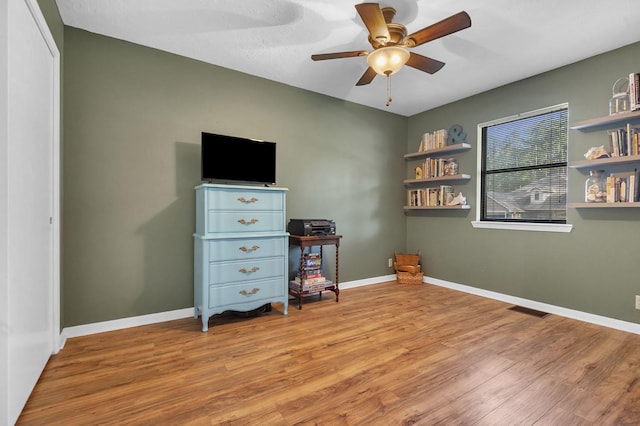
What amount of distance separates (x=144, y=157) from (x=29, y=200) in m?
1.19

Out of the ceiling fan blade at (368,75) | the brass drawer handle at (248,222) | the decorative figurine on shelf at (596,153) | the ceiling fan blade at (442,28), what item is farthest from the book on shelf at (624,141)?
the brass drawer handle at (248,222)

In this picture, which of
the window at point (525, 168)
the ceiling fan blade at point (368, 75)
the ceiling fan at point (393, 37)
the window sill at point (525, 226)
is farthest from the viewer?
the window at point (525, 168)

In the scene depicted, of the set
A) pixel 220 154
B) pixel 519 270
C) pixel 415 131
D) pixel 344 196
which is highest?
pixel 415 131

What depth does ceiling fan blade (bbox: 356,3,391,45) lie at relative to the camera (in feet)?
5.84

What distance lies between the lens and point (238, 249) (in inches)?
108

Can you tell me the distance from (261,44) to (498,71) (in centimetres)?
249

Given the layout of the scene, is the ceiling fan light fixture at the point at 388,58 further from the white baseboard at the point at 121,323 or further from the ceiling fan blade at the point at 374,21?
the white baseboard at the point at 121,323

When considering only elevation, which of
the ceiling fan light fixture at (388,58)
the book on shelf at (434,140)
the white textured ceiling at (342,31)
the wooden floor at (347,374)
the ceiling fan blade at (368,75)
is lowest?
the wooden floor at (347,374)

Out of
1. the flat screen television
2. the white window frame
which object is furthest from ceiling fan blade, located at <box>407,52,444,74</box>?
the white window frame

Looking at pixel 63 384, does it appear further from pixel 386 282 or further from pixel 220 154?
pixel 386 282

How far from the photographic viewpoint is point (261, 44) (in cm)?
272

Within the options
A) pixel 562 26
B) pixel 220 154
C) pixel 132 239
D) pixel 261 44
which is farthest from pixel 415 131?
pixel 132 239

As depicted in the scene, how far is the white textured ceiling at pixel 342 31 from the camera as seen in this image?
7.27ft

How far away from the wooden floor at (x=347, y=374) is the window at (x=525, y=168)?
1.21 metres
